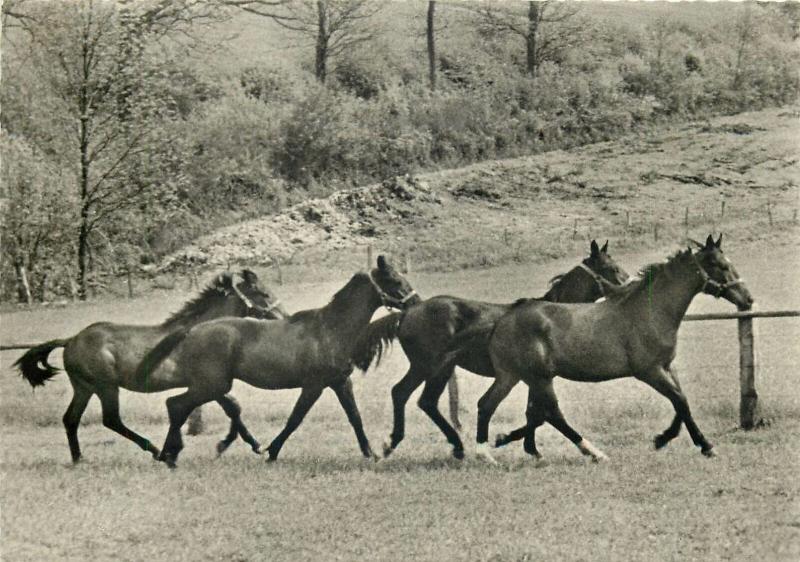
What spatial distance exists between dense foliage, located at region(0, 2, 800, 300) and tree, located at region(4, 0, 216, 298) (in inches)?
2.1

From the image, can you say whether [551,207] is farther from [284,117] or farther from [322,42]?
[322,42]

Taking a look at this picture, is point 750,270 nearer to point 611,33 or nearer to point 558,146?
point 558,146

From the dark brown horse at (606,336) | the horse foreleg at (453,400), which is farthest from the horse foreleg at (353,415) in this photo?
the horse foreleg at (453,400)

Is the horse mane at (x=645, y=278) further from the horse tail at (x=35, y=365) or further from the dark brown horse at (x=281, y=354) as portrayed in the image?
the horse tail at (x=35, y=365)

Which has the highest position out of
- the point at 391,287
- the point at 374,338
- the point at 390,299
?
the point at 391,287

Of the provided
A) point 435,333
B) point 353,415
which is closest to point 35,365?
point 353,415

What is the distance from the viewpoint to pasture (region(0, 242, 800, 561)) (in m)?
7.95

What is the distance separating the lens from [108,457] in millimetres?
11383

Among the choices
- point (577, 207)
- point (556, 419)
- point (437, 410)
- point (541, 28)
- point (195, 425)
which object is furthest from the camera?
point (541, 28)

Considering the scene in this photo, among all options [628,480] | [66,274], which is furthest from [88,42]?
[628,480]

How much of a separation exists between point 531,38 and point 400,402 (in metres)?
18.2

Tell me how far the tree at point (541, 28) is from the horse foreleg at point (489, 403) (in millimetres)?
17315

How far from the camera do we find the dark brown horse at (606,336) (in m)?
10.1

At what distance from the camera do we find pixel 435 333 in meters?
10.9
